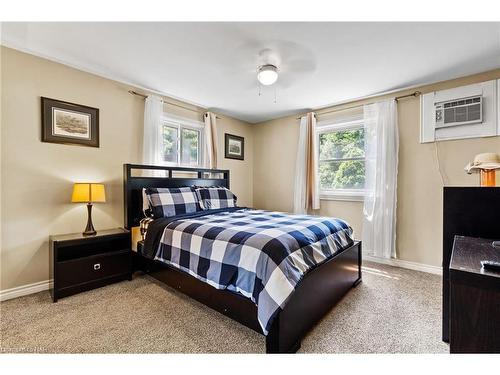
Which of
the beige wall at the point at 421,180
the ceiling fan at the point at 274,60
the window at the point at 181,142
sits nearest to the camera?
the ceiling fan at the point at 274,60

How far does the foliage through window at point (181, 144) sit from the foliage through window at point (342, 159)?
2.08m

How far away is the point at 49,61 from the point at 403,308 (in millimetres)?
4174

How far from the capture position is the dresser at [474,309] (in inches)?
30.6

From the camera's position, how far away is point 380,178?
3186 mm

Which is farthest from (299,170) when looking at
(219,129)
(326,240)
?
(326,240)

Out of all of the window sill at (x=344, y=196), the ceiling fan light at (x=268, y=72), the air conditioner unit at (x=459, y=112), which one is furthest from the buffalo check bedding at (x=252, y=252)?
the air conditioner unit at (x=459, y=112)

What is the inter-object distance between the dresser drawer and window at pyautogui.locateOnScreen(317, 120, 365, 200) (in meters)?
3.00

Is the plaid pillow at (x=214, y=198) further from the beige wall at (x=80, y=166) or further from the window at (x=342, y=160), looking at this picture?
the window at (x=342, y=160)

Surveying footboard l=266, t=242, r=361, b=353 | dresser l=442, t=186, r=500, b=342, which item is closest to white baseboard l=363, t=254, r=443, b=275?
footboard l=266, t=242, r=361, b=353

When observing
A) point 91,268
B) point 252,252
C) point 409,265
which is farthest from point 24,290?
point 409,265

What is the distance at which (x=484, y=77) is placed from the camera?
260 centimetres

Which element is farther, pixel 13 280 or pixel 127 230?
pixel 127 230
